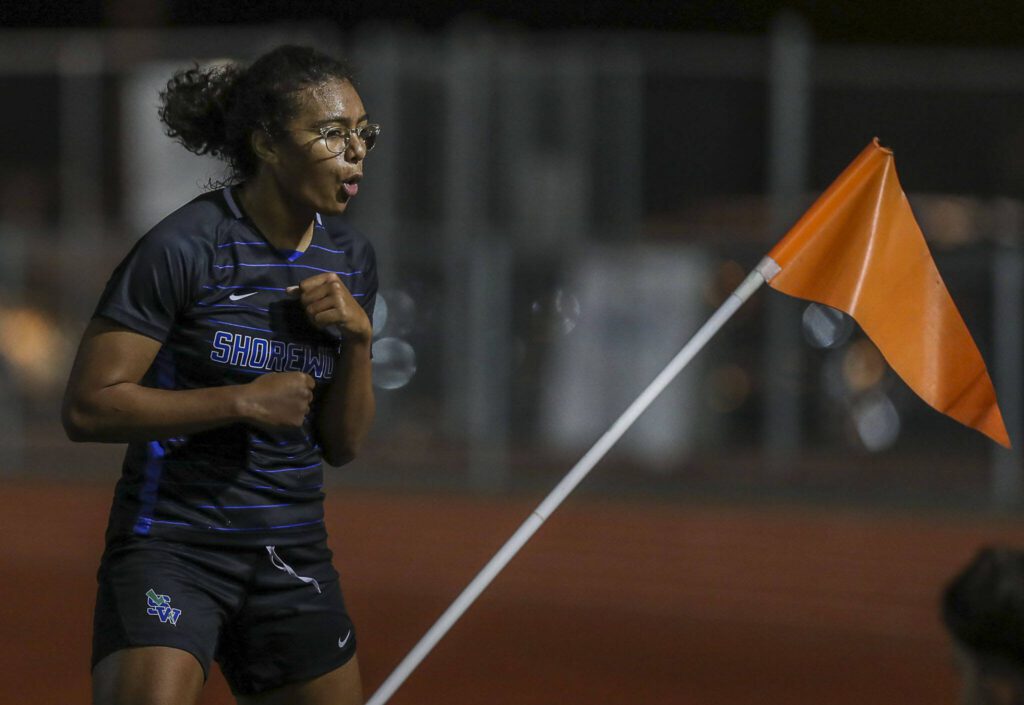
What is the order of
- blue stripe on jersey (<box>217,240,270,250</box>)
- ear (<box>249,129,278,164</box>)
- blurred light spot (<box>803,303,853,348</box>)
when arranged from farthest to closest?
blurred light spot (<box>803,303,853,348</box>) < ear (<box>249,129,278,164</box>) < blue stripe on jersey (<box>217,240,270,250</box>)

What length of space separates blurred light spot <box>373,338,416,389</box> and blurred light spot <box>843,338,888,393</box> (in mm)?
4077

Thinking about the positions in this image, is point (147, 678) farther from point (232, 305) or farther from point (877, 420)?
point (877, 420)

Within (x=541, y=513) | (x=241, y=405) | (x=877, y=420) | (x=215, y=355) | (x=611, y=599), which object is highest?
(x=215, y=355)

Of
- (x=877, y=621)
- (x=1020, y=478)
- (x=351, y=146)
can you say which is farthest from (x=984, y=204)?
(x=351, y=146)

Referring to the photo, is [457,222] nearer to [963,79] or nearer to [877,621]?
[963,79]

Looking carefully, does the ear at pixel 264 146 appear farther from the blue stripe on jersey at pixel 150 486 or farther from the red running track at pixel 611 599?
the red running track at pixel 611 599

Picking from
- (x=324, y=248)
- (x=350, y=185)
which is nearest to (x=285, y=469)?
(x=324, y=248)

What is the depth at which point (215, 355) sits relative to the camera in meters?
3.38

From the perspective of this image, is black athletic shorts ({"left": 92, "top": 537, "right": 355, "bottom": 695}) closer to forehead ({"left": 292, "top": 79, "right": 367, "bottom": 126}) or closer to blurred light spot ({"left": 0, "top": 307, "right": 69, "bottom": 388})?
forehead ({"left": 292, "top": 79, "right": 367, "bottom": 126})

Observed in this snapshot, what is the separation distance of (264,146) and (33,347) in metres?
12.9

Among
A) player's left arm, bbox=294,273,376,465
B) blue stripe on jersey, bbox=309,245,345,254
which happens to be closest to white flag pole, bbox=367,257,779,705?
player's left arm, bbox=294,273,376,465

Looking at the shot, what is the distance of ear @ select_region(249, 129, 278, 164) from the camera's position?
350cm

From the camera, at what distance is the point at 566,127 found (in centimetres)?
1532

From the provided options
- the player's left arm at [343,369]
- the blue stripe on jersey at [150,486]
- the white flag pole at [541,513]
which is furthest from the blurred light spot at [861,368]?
the blue stripe on jersey at [150,486]
